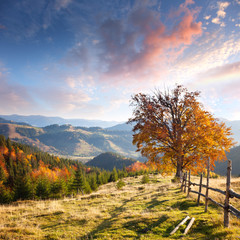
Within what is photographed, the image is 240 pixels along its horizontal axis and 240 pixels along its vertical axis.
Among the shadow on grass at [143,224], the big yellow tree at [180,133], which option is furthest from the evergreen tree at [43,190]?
the shadow on grass at [143,224]

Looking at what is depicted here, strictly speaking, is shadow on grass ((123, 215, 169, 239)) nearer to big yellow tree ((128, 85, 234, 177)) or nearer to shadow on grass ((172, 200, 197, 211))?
shadow on grass ((172, 200, 197, 211))

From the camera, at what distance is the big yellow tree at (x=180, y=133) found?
14.2m

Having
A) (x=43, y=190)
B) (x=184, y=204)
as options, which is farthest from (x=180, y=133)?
(x=43, y=190)

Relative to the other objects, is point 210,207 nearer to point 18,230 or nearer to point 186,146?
point 186,146

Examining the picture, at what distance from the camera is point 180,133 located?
15.0 meters

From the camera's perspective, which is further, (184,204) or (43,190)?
(43,190)

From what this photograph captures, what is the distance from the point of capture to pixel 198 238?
6.84 m

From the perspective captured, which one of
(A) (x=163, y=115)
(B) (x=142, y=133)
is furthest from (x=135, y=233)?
(A) (x=163, y=115)

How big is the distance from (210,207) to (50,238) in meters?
11.8

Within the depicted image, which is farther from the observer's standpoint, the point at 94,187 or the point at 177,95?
the point at 94,187

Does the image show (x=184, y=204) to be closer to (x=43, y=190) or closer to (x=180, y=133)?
(x=180, y=133)

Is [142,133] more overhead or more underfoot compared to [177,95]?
more underfoot

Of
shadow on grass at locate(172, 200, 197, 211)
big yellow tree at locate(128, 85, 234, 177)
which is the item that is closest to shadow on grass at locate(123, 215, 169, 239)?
shadow on grass at locate(172, 200, 197, 211)

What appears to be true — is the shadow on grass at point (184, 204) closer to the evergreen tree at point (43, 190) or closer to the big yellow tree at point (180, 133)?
the big yellow tree at point (180, 133)
